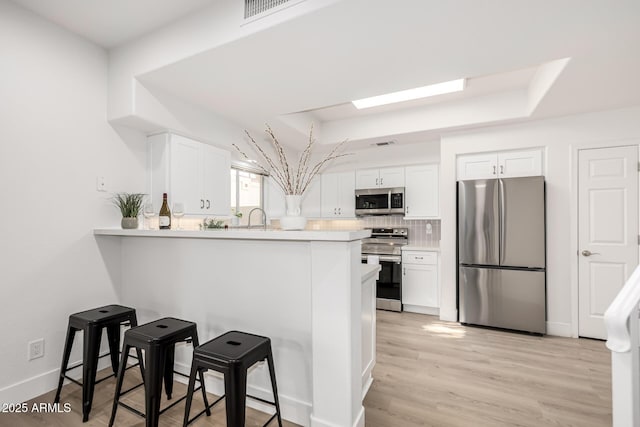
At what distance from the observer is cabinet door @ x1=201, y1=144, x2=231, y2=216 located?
3295 millimetres

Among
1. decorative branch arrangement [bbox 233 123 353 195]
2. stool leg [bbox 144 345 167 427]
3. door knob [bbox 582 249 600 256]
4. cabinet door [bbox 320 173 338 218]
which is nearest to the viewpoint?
stool leg [bbox 144 345 167 427]

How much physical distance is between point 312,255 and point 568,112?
3403 mm

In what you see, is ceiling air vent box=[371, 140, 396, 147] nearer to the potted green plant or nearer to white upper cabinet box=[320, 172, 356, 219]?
white upper cabinet box=[320, 172, 356, 219]

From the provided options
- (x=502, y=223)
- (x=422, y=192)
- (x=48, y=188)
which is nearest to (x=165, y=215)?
(x=48, y=188)

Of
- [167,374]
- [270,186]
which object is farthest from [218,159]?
[167,374]

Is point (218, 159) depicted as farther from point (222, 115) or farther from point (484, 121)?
point (484, 121)

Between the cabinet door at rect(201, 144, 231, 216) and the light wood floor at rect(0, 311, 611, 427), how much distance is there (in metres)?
1.74

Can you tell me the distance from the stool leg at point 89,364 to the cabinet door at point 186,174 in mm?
1299

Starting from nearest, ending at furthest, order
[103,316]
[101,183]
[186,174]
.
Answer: [103,316] → [101,183] → [186,174]

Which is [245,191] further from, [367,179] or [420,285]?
[420,285]

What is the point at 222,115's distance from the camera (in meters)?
3.40

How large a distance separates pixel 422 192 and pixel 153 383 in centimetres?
393

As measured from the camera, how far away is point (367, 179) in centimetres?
478

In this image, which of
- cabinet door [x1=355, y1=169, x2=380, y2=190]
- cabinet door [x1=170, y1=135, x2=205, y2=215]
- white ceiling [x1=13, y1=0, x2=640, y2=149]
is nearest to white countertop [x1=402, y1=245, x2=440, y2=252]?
cabinet door [x1=355, y1=169, x2=380, y2=190]
